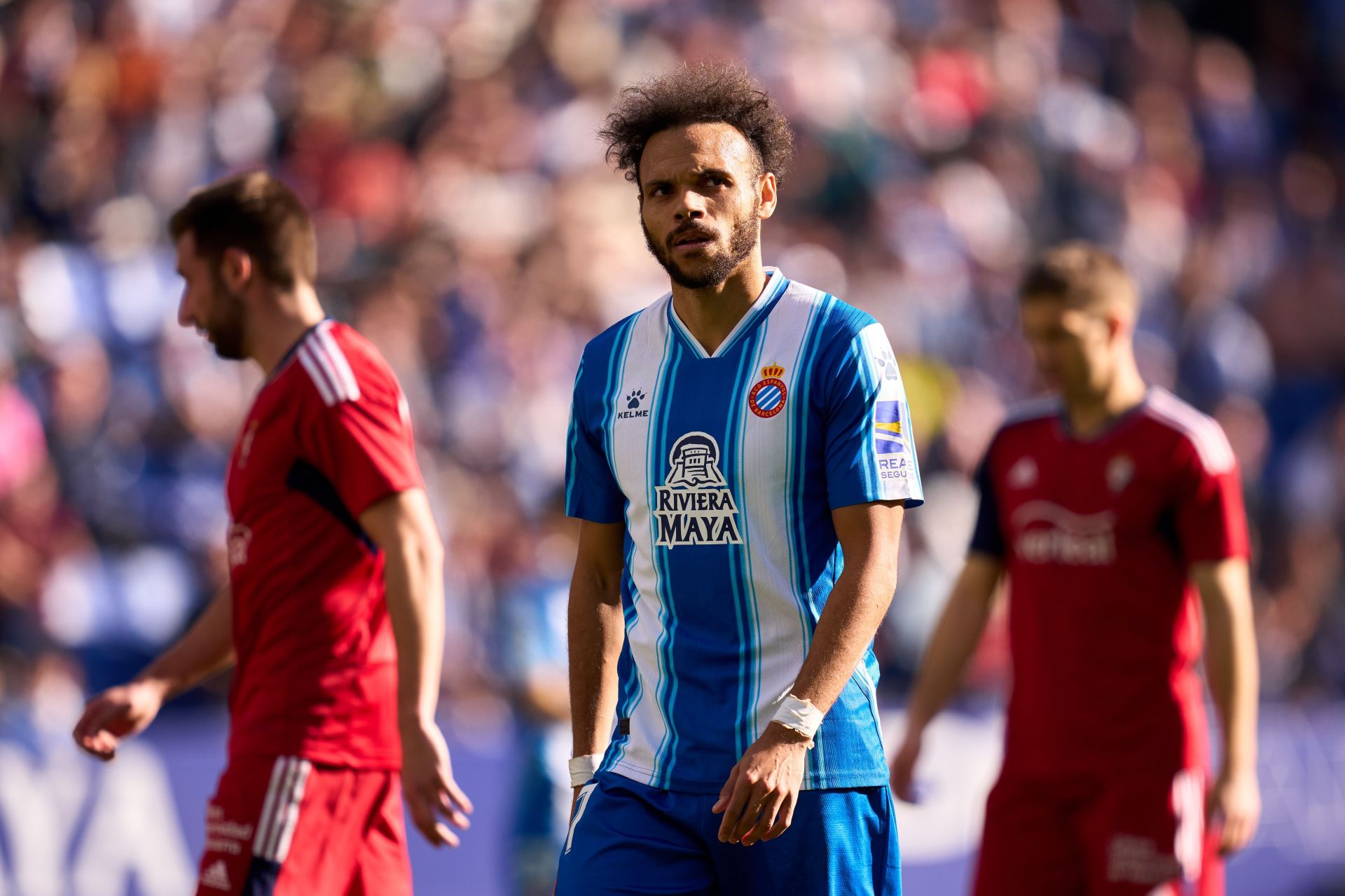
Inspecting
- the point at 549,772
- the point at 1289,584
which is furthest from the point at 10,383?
the point at 1289,584

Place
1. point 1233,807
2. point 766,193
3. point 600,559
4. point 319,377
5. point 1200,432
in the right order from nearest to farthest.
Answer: point 766,193 → point 600,559 → point 319,377 → point 1233,807 → point 1200,432

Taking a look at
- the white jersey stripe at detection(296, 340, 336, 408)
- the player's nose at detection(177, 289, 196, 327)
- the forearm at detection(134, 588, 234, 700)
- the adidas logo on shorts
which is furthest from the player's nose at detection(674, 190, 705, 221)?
the adidas logo on shorts

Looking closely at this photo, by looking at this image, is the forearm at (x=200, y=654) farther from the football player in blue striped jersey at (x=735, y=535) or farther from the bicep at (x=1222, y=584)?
the bicep at (x=1222, y=584)

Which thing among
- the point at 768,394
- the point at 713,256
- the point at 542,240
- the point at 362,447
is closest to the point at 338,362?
the point at 362,447

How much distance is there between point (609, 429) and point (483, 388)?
23.5ft

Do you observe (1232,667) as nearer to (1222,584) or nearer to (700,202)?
(1222,584)

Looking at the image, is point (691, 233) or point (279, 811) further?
point (279, 811)

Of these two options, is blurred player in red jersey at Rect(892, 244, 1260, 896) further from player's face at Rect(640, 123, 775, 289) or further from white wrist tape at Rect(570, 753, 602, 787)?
player's face at Rect(640, 123, 775, 289)

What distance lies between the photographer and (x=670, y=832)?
12.6ft

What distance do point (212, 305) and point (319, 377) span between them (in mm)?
500

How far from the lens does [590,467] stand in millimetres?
4203

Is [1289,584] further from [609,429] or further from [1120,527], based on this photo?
[609,429]

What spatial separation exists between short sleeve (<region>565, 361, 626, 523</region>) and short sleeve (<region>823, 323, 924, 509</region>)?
1.99 ft

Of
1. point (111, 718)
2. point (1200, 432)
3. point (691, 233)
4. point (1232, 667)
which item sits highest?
point (691, 233)
